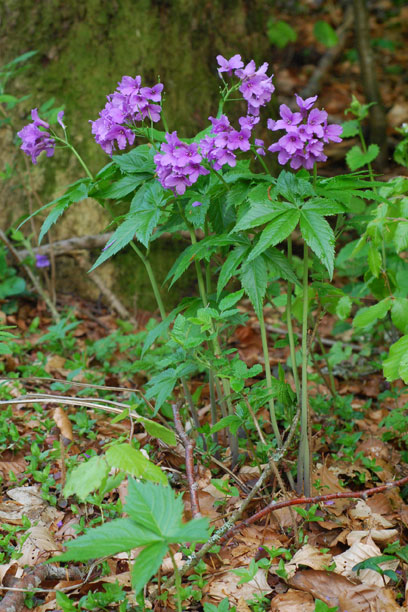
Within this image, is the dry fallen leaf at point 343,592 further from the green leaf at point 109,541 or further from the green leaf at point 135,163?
the green leaf at point 135,163

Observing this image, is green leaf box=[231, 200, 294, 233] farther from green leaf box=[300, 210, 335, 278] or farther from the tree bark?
the tree bark

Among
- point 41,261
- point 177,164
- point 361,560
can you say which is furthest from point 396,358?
point 41,261

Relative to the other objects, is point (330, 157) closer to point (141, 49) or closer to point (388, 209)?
point (141, 49)

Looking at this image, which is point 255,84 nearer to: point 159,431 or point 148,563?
point 159,431

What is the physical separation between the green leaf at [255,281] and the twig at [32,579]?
95 centimetres

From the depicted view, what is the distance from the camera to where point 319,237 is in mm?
1503

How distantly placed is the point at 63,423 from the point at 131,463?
1154 mm

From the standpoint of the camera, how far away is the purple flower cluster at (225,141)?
5.34 ft

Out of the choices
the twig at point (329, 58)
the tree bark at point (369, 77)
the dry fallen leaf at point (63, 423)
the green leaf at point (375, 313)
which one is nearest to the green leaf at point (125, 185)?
the green leaf at point (375, 313)

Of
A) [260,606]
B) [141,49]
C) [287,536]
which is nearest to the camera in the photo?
[260,606]

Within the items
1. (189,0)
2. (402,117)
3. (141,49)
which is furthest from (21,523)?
(402,117)

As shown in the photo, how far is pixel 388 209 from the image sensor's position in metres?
1.97

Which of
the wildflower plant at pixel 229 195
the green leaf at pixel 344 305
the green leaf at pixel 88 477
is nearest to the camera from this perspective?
the green leaf at pixel 88 477

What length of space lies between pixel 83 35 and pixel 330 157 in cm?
307
